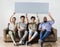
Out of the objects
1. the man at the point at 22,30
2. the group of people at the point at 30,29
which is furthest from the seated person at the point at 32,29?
the man at the point at 22,30

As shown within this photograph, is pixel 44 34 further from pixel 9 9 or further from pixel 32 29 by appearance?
pixel 9 9

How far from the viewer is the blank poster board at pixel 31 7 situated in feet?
22.7

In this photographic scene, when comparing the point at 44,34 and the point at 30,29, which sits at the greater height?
the point at 30,29

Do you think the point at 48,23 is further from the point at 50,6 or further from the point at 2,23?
the point at 2,23

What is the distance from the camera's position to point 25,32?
6.20 m

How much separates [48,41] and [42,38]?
39 centimetres

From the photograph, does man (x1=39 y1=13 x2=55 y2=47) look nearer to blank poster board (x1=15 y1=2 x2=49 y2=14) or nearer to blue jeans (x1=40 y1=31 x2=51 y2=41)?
blue jeans (x1=40 y1=31 x2=51 y2=41)

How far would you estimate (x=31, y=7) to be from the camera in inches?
273

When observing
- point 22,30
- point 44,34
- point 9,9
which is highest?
point 9,9

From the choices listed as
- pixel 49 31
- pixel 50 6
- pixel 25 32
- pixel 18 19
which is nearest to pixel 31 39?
pixel 25 32

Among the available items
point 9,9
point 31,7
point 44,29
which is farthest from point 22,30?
point 9,9

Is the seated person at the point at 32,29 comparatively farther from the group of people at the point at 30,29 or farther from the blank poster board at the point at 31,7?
the blank poster board at the point at 31,7

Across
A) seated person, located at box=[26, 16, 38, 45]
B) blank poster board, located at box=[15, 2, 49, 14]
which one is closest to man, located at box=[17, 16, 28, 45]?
seated person, located at box=[26, 16, 38, 45]

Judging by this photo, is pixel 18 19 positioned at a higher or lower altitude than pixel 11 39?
higher
